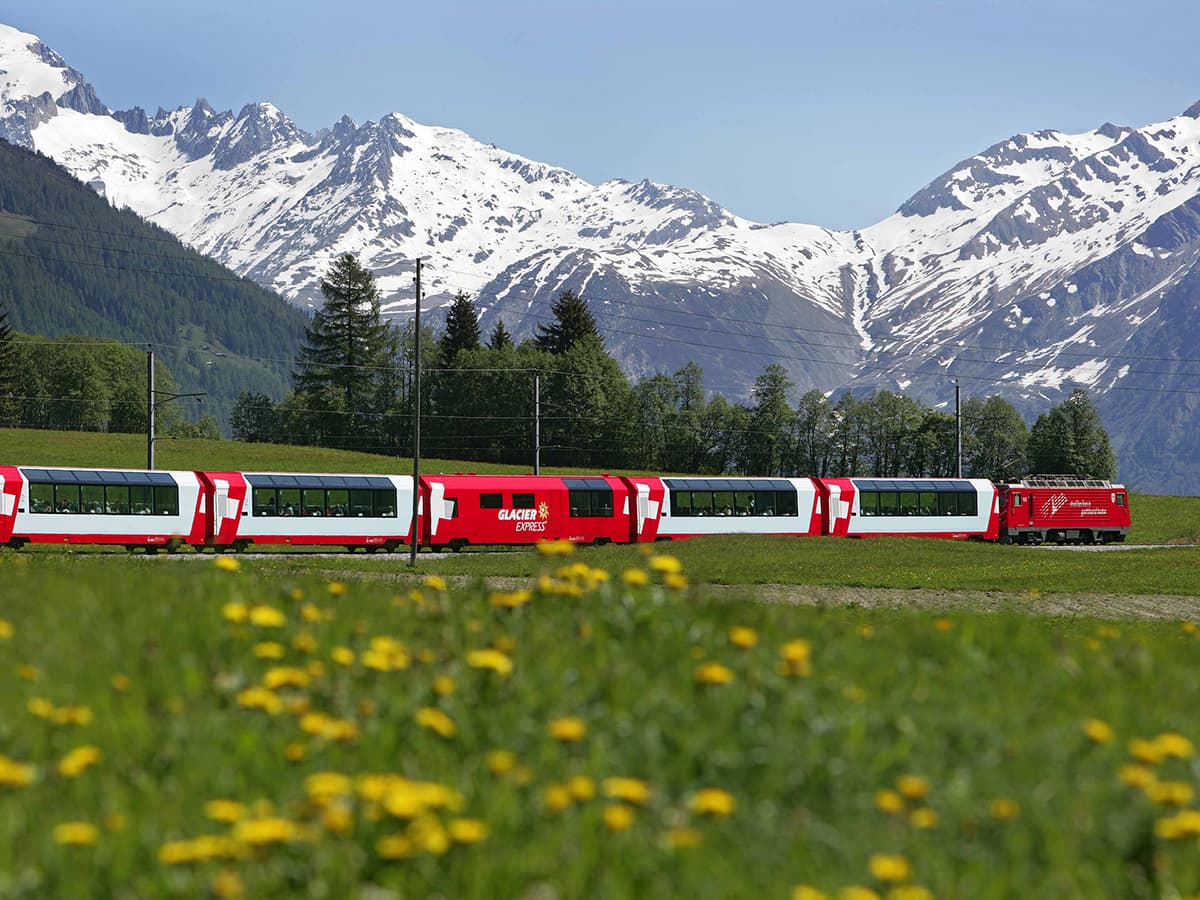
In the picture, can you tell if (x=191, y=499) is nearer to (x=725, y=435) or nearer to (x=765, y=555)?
(x=765, y=555)

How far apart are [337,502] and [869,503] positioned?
102 ft

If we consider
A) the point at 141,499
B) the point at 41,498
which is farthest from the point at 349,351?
the point at 41,498

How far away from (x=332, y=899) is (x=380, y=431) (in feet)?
490

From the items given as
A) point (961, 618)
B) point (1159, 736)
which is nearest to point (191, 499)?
point (961, 618)

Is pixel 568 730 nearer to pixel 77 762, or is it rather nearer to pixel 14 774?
pixel 77 762

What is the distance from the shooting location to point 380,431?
153m

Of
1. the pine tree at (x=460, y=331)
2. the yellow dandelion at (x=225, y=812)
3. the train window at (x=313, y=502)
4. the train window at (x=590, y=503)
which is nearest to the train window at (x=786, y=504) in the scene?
the train window at (x=590, y=503)

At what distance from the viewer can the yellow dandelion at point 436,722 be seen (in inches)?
277

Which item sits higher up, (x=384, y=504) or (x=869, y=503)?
(x=869, y=503)

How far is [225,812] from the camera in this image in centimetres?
585

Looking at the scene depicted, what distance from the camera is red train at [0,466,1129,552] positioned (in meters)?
56.4

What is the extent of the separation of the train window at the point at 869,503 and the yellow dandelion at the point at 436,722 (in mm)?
69640

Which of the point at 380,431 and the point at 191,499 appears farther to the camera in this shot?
the point at 380,431

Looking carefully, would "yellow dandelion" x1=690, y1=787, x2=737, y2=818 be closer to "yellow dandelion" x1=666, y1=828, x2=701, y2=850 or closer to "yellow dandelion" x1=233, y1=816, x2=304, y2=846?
"yellow dandelion" x1=666, y1=828, x2=701, y2=850
